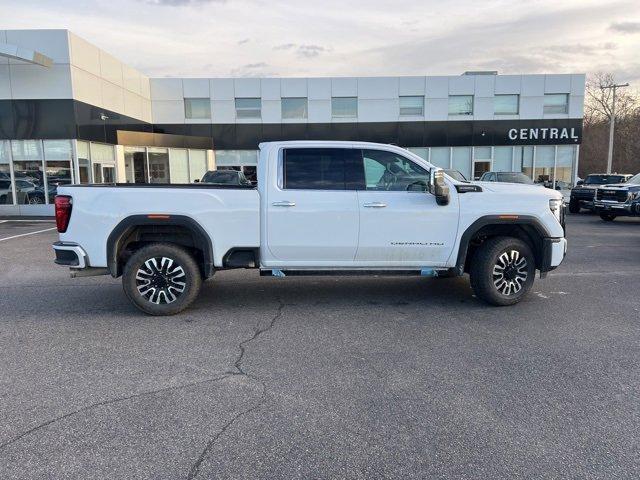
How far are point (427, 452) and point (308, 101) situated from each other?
26184mm

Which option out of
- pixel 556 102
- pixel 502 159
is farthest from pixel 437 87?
pixel 556 102

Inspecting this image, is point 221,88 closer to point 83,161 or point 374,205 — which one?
point 83,161

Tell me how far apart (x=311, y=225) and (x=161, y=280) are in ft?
6.36

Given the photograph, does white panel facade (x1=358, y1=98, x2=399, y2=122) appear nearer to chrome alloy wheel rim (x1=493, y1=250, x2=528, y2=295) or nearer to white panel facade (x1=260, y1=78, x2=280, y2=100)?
white panel facade (x1=260, y1=78, x2=280, y2=100)

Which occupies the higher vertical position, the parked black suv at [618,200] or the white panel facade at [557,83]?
the white panel facade at [557,83]

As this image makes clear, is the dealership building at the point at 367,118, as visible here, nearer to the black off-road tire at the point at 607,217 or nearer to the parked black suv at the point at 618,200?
the black off-road tire at the point at 607,217

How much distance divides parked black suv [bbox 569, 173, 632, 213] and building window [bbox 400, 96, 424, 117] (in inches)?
400

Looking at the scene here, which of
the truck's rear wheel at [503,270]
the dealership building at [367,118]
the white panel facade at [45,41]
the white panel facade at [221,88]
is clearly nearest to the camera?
the truck's rear wheel at [503,270]

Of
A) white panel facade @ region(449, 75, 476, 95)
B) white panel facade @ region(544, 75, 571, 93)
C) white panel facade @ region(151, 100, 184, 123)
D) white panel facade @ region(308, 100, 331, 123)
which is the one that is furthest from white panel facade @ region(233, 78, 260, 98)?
white panel facade @ region(544, 75, 571, 93)

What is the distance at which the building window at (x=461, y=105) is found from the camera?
2777 cm

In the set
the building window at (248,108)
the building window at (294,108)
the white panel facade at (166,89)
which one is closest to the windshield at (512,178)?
the building window at (294,108)

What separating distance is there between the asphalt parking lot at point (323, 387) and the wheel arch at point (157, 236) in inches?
26.4

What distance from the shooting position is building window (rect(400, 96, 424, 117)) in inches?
1090

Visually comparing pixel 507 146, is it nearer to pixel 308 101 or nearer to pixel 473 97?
pixel 473 97
